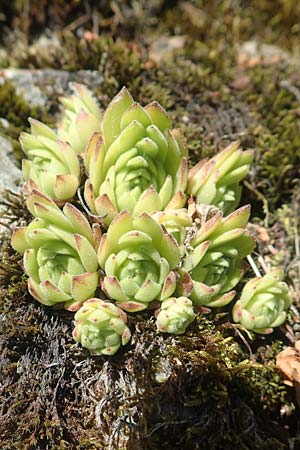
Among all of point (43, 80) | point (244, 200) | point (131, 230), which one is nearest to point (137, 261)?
point (131, 230)

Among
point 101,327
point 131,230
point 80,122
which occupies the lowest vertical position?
point 101,327

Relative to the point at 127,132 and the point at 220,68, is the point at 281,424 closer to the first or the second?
the point at 127,132

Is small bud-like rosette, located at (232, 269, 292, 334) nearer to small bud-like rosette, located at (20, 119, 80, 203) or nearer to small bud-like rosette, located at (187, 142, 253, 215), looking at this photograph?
small bud-like rosette, located at (187, 142, 253, 215)

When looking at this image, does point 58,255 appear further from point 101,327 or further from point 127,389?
point 127,389

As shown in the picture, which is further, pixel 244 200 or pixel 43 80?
pixel 43 80

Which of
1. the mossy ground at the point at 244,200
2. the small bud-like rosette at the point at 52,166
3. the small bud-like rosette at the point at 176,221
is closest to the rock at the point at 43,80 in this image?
the mossy ground at the point at 244,200

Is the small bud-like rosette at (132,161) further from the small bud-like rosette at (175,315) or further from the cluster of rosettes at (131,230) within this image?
the small bud-like rosette at (175,315)

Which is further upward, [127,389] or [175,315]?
[175,315]

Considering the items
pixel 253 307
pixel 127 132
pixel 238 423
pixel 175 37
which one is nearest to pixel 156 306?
pixel 253 307
